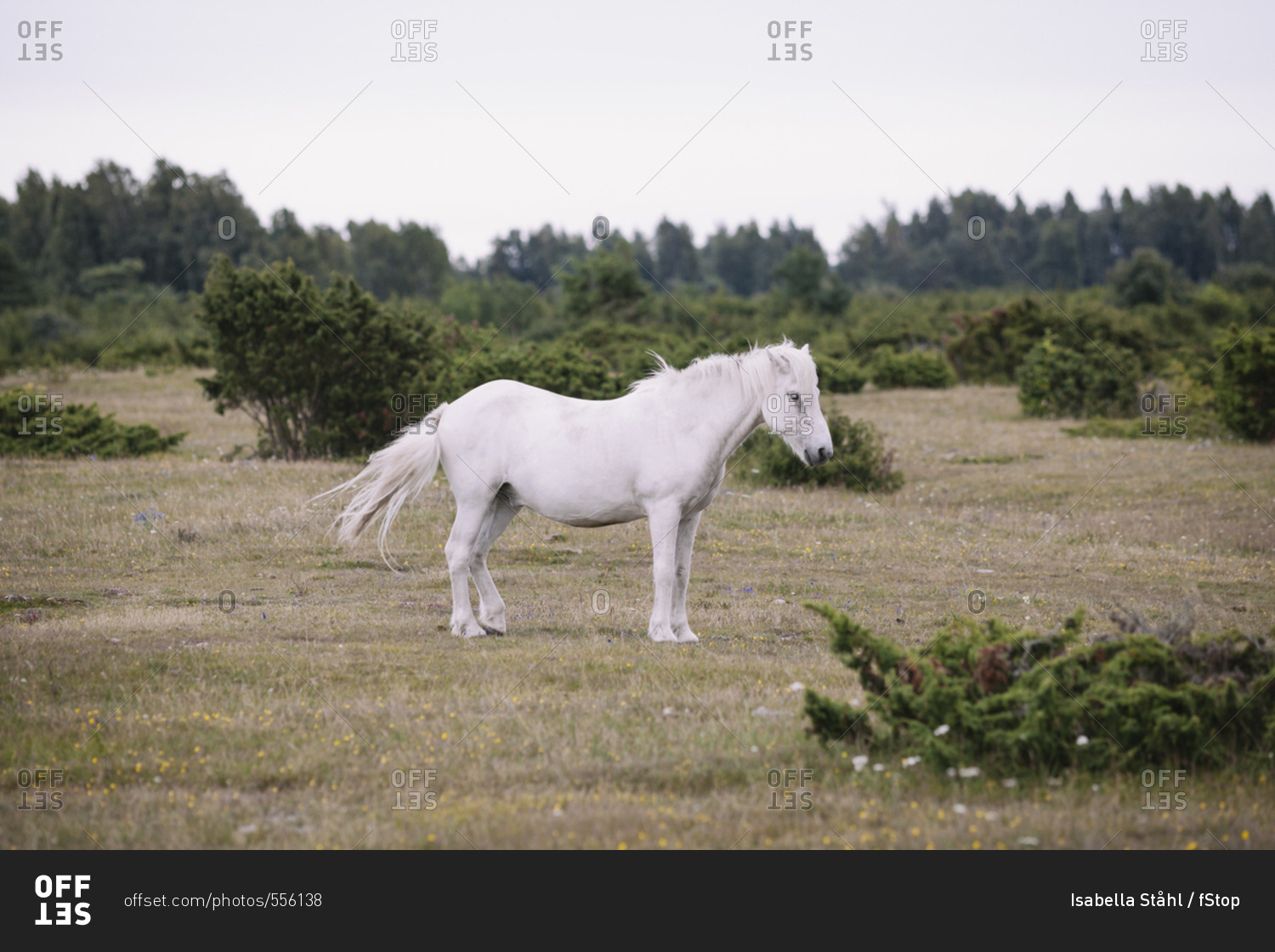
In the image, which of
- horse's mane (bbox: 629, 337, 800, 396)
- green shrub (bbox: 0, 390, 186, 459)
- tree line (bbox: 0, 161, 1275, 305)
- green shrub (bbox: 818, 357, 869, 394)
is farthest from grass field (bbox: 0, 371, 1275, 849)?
tree line (bbox: 0, 161, 1275, 305)

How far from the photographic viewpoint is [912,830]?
4934 mm

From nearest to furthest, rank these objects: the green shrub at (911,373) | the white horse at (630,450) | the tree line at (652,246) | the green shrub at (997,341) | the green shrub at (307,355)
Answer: the white horse at (630,450) → the green shrub at (307,355) → the green shrub at (911,373) → the green shrub at (997,341) → the tree line at (652,246)

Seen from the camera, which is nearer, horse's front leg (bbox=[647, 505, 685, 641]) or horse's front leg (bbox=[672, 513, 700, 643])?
horse's front leg (bbox=[647, 505, 685, 641])

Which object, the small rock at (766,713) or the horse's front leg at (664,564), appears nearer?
Answer: the small rock at (766,713)

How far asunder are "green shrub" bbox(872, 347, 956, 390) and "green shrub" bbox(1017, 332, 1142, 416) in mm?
9501

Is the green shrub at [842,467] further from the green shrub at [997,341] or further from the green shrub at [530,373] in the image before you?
the green shrub at [997,341]

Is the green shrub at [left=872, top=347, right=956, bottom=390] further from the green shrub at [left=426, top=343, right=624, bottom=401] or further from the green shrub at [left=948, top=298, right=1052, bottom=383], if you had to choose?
the green shrub at [left=426, top=343, right=624, bottom=401]

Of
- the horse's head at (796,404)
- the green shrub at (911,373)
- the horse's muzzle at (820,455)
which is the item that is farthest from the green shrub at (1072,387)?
the horse's muzzle at (820,455)

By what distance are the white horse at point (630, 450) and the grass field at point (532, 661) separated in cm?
78

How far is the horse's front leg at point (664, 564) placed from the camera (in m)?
8.87

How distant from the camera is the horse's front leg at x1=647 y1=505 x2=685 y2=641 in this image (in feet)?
29.1

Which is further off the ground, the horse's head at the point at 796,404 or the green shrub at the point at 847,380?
the green shrub at the point at 847,380
